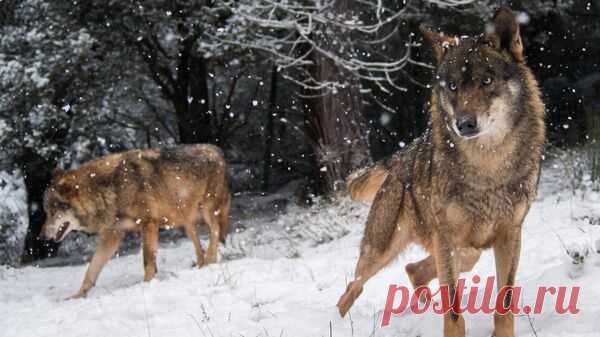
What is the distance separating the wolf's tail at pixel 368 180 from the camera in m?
5.15

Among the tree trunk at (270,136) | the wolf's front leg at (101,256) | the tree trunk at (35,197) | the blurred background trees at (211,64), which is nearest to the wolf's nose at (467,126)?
the blurred background trees at (211,64)

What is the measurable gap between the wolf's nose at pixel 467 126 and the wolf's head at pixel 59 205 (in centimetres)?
606

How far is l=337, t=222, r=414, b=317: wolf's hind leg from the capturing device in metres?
4.32

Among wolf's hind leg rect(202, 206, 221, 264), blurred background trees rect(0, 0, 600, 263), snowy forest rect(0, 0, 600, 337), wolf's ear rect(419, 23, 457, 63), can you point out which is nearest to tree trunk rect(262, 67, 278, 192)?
snowy forest rect(0, 0, 600, 337)

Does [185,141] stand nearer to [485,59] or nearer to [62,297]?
[62,297]

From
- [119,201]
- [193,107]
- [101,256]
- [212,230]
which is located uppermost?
[193,107]

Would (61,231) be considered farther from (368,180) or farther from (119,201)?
(368,180)

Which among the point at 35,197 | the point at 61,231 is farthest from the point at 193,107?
the point at 61,231

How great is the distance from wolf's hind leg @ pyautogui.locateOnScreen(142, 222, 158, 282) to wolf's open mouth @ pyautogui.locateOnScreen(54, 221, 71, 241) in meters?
1.04

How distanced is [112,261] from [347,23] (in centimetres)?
607

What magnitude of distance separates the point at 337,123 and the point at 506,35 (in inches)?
321

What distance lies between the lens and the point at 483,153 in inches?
139

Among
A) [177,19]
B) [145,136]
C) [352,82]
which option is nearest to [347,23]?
[352,82]

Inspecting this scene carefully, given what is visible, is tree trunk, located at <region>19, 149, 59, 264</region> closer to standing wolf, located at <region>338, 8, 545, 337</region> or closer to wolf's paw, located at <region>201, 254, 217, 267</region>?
wolf's paw, located at <region>201, 254, 217, 267</region>
